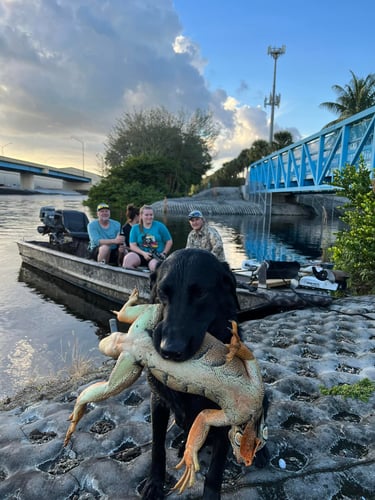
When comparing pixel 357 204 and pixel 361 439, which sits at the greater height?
pixel 357 204

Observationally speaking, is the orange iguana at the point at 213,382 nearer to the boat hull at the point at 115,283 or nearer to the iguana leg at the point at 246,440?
the iguana leg at the point at 246,440

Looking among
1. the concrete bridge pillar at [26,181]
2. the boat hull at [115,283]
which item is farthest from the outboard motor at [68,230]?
the concrete bridge pillar at [26,181]

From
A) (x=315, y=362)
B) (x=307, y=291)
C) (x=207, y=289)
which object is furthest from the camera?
(x=307, y=291)

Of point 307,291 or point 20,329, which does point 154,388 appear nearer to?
point 307,291

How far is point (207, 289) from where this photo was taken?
1.40m

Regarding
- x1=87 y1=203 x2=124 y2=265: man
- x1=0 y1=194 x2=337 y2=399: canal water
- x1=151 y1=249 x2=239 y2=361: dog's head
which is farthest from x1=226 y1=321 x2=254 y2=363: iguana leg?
x1=87 y1=203 x2=124 y2=265: man

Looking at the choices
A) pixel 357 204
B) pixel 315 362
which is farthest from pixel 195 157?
pixel 315 362

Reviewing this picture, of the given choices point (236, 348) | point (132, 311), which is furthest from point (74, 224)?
point (236, 348)

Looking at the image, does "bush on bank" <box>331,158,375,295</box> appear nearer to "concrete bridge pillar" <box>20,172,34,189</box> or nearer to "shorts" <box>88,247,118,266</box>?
"shorts" <box>88,247,118,266</box>

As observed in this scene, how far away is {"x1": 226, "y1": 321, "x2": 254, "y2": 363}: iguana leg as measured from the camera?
1.23 m

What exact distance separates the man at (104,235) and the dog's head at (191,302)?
6410 millimetres

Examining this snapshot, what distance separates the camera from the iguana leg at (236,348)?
1229mm

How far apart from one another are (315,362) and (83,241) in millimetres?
8640

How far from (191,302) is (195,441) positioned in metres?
0.54
